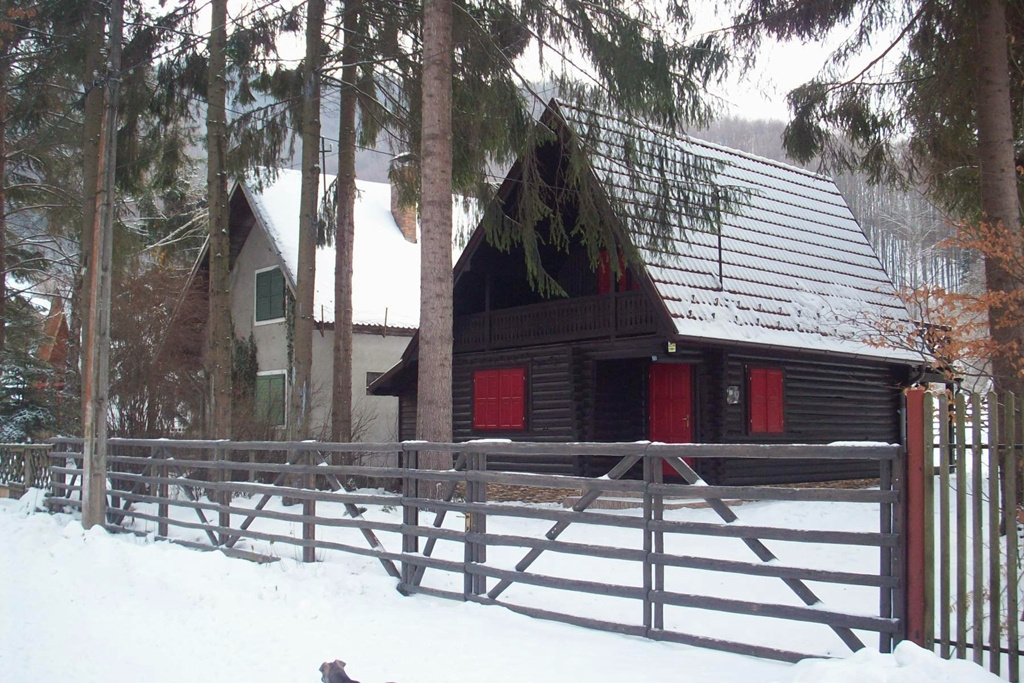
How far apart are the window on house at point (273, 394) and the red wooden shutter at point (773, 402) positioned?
12282mm

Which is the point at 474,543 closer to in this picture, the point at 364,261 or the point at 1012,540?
the point at 1012,540

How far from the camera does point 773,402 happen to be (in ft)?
59.1

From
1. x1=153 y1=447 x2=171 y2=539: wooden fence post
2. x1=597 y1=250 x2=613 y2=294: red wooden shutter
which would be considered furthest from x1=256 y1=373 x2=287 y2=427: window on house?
x1=153 y1=447 x2=171 y2=539: wooden fence post

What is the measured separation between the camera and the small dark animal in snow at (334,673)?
6.00 metres

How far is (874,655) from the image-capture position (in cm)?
540

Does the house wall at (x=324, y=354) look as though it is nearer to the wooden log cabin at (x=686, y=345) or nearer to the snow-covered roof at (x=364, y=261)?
the snow-covered roof at (x=364, y=261)

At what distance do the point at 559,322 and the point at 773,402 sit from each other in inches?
167

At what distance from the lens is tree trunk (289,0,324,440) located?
17.1 meters

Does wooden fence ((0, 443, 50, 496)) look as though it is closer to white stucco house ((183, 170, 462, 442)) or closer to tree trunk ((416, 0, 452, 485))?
white stucco house ((183, 170, 462, 442))

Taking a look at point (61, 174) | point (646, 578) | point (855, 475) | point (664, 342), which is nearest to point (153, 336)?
point (61, 174)

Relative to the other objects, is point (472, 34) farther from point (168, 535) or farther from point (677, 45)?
point (168, 535)

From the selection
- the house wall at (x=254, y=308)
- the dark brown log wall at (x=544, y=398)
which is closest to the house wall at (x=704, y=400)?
the dark brown log wall at (x=544, y=398)

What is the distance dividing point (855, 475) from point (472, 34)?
1259 centimetres

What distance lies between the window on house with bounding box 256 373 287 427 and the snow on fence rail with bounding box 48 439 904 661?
36.1ft
